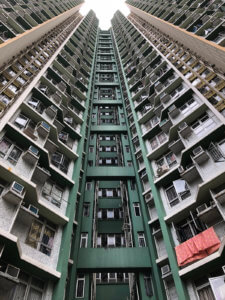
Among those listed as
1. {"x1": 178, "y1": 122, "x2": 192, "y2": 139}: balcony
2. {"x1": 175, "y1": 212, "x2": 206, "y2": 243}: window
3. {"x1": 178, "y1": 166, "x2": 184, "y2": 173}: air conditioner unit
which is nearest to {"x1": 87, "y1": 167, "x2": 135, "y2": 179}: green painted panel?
{"x1": 178, "y1": 166, "x2": 184, "y2": 173}: air conditioner unit

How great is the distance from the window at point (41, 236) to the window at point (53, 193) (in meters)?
1.39

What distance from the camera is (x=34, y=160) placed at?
12.0m

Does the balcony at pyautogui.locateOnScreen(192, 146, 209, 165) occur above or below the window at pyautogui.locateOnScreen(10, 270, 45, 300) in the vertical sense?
above

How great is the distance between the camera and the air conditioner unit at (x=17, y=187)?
9592mm

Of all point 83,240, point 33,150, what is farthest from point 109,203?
point 33,150

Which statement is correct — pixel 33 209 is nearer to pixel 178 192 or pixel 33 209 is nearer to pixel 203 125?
pixel 178 192

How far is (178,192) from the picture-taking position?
43.0 feet

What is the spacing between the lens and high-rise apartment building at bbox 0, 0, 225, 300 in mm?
9859

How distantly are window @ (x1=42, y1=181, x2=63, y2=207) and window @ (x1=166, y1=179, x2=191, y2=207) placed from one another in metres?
6.93

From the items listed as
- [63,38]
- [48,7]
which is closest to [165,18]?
[63,38]

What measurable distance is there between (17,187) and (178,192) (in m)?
8.97

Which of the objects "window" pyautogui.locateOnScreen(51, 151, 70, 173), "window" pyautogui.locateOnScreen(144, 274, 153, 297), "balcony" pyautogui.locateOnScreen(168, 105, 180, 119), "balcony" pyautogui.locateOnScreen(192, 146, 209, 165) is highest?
"balcony" pyautogui.locateOnScreen(168, 105, 180, 119)

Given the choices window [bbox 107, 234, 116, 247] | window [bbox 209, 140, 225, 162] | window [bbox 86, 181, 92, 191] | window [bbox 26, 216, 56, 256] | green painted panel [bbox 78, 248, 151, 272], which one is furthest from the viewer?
window [bbox 86, 181, 92, 191]

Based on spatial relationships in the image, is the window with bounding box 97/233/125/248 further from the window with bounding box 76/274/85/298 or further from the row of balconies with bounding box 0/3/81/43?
the row of balconies with bounding box 0/3/81/43
